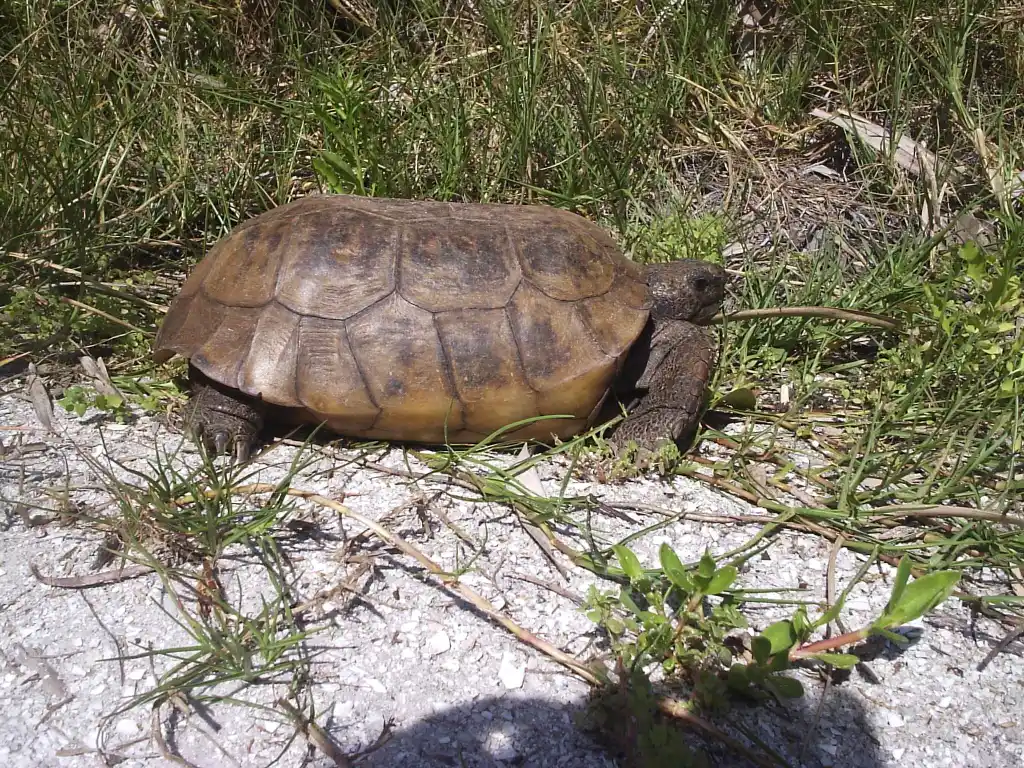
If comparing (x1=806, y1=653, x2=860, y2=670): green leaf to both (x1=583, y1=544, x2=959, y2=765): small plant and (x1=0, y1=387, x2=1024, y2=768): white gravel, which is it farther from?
(x1=0, y1=387, x2=1024, y2=768): white gravel

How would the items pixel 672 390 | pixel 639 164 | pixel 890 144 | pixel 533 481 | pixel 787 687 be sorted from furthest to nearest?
pixel 639 164, pixel 890 144, pixel 672 390, pixel 533 481, pixel 787 687

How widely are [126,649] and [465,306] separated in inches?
53.9

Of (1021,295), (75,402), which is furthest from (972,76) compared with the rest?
(75,402)

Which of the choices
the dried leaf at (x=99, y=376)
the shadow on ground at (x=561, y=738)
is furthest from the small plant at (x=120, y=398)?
the shadow on ground at (x=561, y=738)

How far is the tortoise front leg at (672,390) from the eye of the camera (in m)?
2.59

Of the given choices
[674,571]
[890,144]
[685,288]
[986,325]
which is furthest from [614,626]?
[890,144]

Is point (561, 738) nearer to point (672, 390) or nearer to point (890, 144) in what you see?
point (672, 390)

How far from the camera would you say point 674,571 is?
67.2 inches

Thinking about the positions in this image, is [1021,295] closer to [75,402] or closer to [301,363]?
[301,363]

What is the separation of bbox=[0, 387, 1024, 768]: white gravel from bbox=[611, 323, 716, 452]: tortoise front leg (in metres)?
0.42

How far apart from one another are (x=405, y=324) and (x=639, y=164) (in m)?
1.96

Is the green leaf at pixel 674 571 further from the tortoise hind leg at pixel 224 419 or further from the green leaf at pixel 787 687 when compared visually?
the tortoise hind leg at pixel 224 419

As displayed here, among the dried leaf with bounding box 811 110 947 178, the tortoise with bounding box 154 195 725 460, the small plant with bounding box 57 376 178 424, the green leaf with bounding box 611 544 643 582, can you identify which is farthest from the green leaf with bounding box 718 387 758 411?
the small plant with bounding box 57 376 178 424

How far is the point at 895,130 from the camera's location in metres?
3.67
